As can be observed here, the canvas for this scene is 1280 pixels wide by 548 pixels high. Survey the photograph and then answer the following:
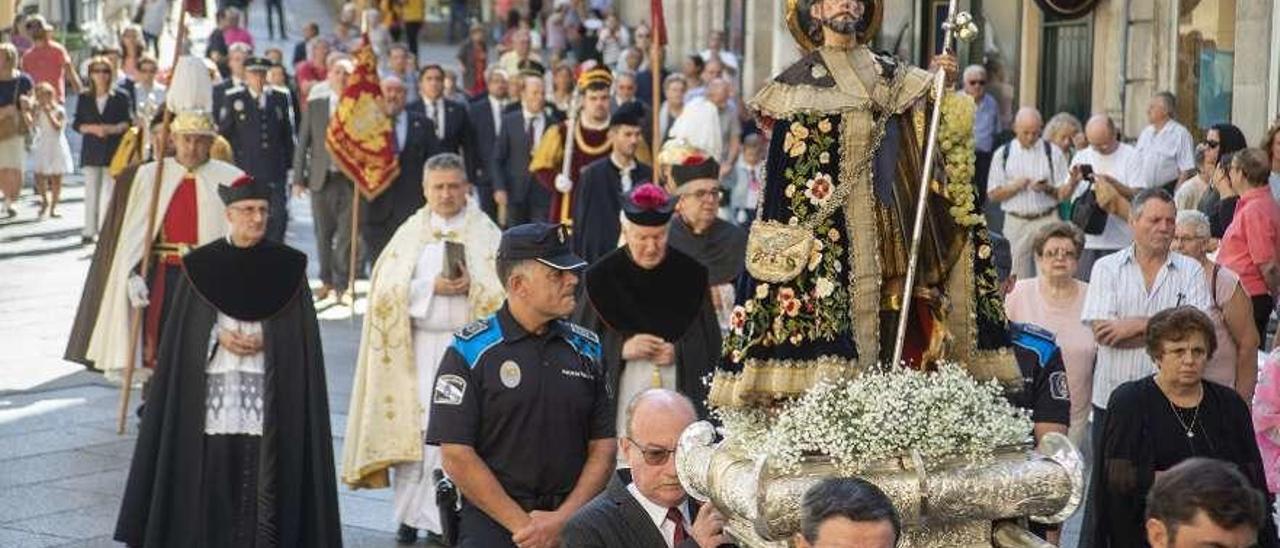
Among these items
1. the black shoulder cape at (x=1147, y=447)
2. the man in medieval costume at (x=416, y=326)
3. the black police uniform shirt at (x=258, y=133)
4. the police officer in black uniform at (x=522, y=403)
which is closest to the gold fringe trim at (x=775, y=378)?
the police officer in black uniform at (x=522, y=403)

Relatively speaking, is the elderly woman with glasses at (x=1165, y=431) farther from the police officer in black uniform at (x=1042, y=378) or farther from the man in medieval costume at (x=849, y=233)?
the man in medieval costume at (x=849, y=233)

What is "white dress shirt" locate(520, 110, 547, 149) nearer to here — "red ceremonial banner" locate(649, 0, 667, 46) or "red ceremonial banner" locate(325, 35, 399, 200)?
"red ceremonial banner" locate(325, 35, 399, 200)

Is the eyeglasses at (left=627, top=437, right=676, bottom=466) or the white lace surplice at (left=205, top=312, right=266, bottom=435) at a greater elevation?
the eyeglasses at (left=627, top=437, right=676, bottom=466)

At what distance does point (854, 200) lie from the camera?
696 centimetres

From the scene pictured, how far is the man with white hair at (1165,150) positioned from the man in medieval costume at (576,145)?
3.97 meters

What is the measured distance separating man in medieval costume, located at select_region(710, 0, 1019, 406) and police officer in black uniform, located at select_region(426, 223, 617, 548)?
1449 millimetres

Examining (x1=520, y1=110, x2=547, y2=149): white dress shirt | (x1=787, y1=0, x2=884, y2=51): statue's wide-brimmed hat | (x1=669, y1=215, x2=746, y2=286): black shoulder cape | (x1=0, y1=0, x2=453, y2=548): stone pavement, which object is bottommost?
(x1=0, y1=0, x2=453, y2=548): stone pavement

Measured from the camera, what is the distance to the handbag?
1614 cm

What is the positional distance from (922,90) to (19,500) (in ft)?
25.5

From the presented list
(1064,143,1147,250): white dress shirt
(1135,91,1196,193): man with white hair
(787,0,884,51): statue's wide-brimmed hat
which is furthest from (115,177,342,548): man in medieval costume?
(1135,91,1196,193): man with white hair

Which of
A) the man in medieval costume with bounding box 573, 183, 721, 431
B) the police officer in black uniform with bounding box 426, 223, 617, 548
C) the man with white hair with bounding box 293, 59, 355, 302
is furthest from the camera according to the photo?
the man with white hair with bounding box 293, 59, 355, 302

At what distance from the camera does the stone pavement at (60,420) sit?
12.9m

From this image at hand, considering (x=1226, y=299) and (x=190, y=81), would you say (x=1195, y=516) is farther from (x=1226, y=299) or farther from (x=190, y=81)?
(x=190, y=81)

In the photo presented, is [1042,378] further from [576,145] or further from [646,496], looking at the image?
[576,145]
